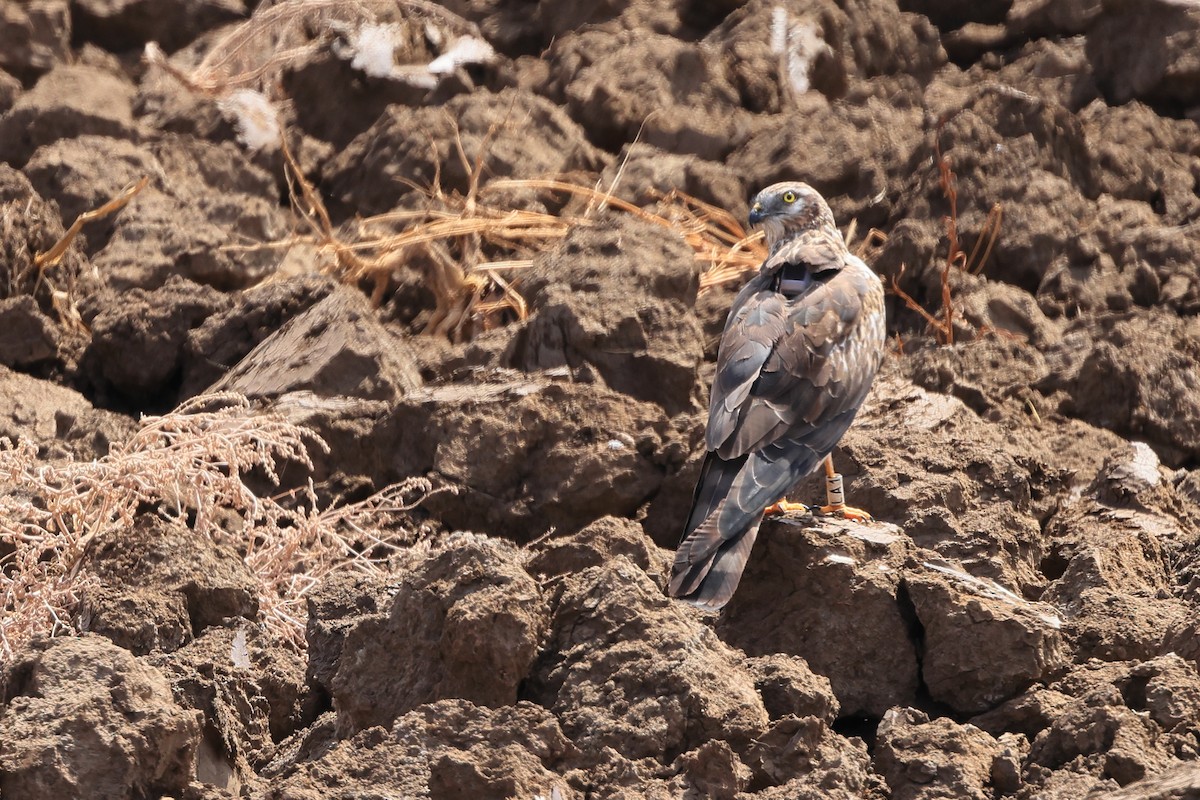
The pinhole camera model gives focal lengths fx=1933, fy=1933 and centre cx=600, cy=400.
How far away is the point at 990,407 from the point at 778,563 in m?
2.32

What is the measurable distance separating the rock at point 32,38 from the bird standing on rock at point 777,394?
5.56m

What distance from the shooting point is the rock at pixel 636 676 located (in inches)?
163

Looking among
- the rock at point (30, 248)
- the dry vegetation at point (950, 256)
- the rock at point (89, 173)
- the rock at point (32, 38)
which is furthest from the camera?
the rock at point (32, 38)

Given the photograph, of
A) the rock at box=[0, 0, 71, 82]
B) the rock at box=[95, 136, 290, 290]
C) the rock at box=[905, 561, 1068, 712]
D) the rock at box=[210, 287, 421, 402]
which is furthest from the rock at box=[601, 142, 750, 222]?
the rock at box=[905, 561, 1068, 712]

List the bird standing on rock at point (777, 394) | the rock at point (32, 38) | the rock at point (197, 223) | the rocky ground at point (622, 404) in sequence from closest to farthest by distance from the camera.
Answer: the rocky ground at point (622, 404)
the bird standing on rock at point (777, 394)
the rock at point (197, 223)
the rock at point (32, 38)

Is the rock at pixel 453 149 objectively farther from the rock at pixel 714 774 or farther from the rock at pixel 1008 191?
the rock at pixel 714 774

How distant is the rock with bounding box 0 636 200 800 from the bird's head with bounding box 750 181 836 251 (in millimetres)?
3055

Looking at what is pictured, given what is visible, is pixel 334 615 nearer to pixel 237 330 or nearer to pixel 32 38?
pixel 237 330

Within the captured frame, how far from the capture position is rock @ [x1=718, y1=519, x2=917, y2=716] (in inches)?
185

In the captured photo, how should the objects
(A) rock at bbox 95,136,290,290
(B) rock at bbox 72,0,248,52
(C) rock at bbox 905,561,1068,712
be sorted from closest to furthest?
(C) rock at bbox 905,561,1068,712
(A) rock at bbox 95,136,290,290
(B) rock at bbox 72,0,248,52

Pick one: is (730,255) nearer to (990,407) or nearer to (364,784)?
(990,407)

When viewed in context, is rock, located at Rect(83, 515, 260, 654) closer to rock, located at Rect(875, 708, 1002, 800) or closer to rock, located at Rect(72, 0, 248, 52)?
rock, located at Rect(875, 708, 1002, 800)

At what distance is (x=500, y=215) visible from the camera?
902 centimetres

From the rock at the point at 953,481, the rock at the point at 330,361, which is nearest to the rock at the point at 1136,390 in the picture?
the rock at the point at 953,481
